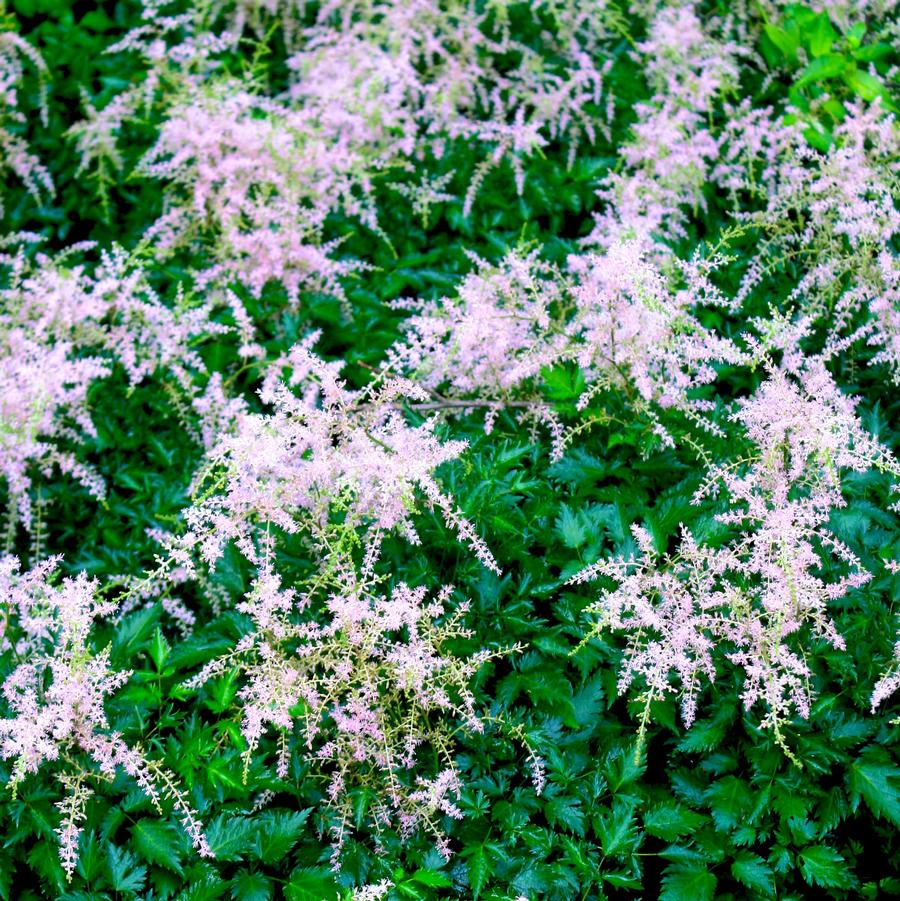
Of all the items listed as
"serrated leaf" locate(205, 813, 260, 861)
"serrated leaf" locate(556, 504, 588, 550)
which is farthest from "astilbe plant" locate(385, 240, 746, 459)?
"serrated leaf" locate(205, 813, 260, 861)

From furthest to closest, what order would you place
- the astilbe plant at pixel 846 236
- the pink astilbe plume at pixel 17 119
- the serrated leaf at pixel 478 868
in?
the pink astilbe plume at pixel 17 119 → the astilbe plant at pixel 846 236 → the serrated leaf at pixel 478 868

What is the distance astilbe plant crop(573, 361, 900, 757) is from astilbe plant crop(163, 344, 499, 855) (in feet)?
1.67

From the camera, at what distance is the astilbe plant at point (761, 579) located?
9.61 ft

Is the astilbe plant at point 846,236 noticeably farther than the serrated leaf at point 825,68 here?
No

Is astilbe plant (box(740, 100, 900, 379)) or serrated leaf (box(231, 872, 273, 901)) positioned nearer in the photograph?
serrated leaf (box(231, 872, 273, 901))

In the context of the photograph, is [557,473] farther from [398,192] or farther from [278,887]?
[398,192]

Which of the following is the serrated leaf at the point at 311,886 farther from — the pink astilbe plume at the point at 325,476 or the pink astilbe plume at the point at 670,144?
the pink astilbe plume at the point at 670,144

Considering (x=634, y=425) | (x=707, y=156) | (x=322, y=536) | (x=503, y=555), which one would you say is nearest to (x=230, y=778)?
(x=322, y=536)

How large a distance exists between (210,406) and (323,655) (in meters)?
1.65

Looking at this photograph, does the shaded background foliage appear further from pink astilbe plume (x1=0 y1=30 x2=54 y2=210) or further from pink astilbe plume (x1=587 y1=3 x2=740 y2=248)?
pink astilbe plume (x1=0 y1=30 x2=54 y2=210)

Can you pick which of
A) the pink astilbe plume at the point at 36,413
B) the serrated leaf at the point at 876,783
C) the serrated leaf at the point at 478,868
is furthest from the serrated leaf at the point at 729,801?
the pink astilbe plume at the point at 36,413

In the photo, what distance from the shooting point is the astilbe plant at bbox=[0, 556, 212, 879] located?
286cm

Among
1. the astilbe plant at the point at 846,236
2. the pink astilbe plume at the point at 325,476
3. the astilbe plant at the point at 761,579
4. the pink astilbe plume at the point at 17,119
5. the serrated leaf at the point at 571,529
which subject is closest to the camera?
the astilbe plant at the point at 761,579

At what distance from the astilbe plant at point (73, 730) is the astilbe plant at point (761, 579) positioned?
138 cm
